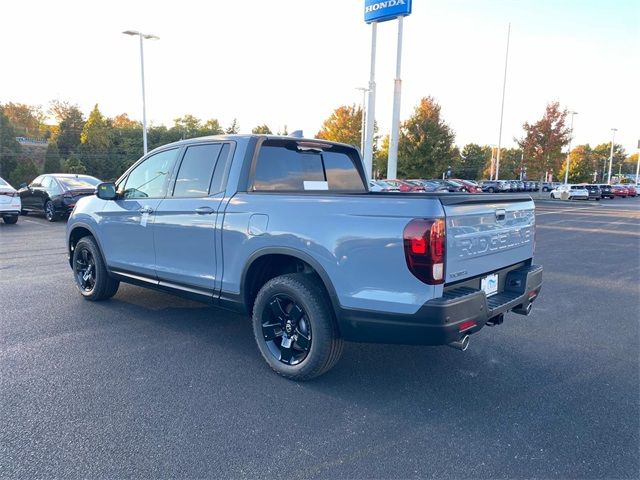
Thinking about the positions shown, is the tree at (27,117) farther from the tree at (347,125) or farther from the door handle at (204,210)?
the door handle at (204,210)

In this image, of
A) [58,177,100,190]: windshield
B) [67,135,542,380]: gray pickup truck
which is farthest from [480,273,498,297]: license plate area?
[58,177,100,190]: windshield

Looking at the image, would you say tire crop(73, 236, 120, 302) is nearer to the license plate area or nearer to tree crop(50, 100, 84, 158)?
the license plate area

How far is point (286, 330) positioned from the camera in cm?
383

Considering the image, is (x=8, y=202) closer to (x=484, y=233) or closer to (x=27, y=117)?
(x=484, y=233)

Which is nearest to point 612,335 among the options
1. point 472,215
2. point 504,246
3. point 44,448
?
point 504,246

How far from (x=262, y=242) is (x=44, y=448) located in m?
1.94

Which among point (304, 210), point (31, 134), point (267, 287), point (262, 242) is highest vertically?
point (31, 134)

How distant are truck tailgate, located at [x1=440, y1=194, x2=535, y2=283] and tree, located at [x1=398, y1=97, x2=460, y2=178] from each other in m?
44.1

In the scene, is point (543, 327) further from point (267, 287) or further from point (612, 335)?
point (267, 287)

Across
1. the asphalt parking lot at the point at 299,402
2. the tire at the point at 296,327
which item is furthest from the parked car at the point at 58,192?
the tire at the point at 296,327

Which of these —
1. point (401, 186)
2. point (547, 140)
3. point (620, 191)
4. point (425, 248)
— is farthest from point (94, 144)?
point (620, 191)

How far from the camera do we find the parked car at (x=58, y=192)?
14.5m

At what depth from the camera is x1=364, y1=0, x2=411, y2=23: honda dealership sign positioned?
26.8 metres

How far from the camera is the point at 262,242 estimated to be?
3.75 meters
